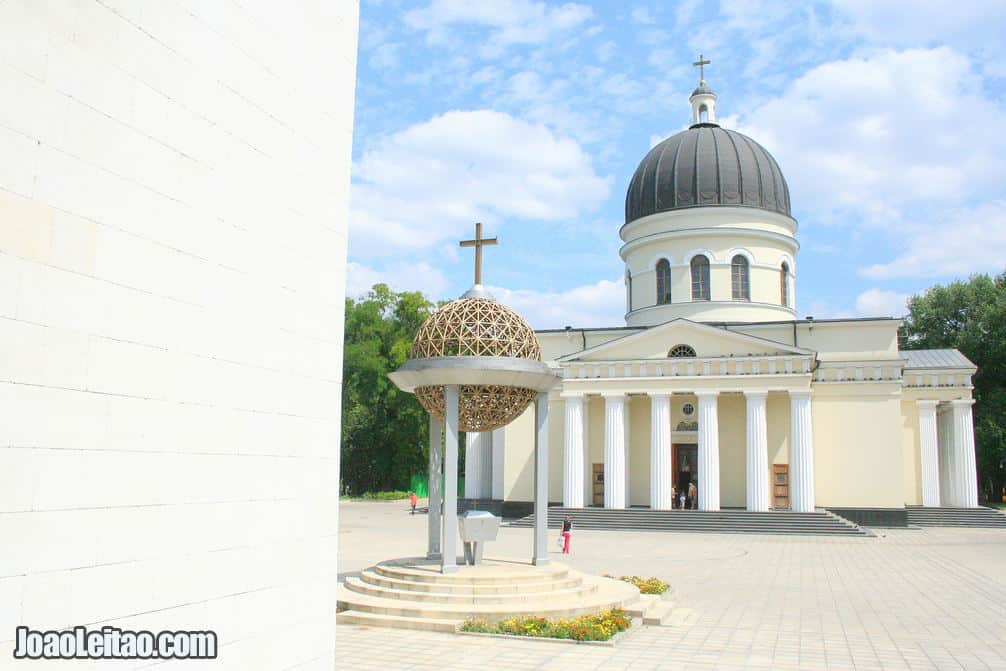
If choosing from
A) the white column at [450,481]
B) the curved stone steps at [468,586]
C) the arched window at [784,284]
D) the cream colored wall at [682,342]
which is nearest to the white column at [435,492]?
the white column at [450,481]

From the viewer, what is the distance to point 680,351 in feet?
112

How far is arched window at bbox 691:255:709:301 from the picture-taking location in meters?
38.6

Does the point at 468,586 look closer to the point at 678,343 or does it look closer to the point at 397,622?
the point at 397,622

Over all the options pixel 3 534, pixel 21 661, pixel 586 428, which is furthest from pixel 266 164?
pixel 586 428

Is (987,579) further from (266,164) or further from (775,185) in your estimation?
(775,185)

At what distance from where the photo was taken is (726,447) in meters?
35.4

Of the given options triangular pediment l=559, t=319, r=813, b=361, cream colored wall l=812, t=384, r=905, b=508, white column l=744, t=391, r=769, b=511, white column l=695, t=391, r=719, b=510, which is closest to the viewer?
white column l=744, t=391, r=769, b=511

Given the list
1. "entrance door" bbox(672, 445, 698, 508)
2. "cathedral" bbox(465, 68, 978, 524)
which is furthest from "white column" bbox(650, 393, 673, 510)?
"entrance door" bbox(672, 445, 698, 508)

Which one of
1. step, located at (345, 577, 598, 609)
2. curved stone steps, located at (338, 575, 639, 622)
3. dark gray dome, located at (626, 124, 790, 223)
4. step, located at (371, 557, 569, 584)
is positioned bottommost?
curved stone steps, located at (338, 575, 639, 622)

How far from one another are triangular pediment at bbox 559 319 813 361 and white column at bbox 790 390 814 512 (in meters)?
2.15

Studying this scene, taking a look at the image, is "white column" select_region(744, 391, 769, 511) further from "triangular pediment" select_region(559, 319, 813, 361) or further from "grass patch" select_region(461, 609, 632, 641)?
"grass patch" select_region(461, 609, 632, 641)

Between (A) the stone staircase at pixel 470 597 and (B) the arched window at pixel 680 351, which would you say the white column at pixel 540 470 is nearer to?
(A) the stone staircase at pixel 470 597

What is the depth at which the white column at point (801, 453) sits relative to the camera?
103 ft

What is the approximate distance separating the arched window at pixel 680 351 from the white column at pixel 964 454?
507 inches
